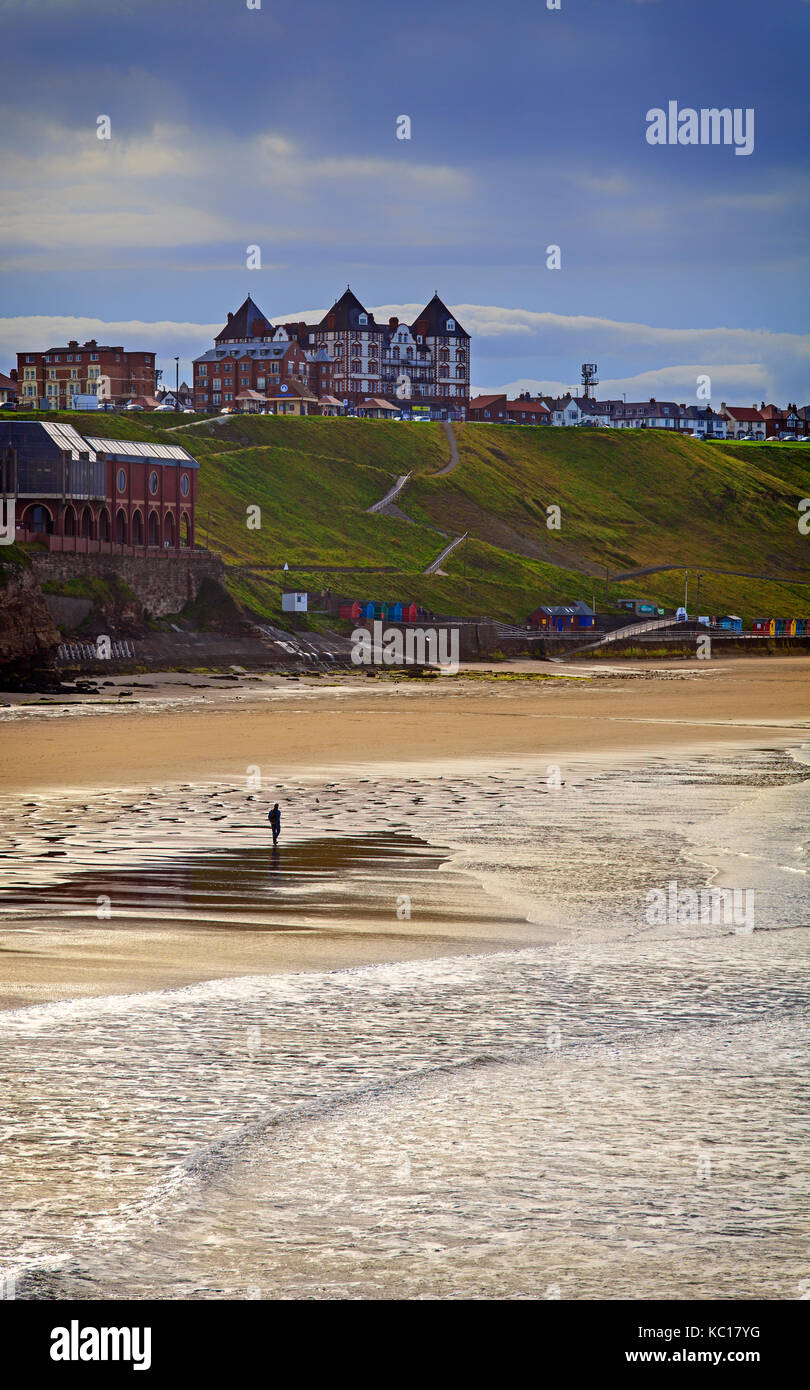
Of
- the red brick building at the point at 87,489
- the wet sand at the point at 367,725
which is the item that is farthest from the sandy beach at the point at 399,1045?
the red brick building at the point at 87,489

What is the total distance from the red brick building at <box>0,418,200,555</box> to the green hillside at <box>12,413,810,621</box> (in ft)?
25.0

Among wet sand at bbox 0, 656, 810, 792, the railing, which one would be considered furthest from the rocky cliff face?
wet sand at bbox 0, 656, 810, 792

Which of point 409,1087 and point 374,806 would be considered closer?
point 409,1087

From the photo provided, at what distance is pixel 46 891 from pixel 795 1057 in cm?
1114

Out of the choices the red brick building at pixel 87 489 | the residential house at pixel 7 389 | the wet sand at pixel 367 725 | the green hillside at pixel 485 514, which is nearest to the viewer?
the wet sand at pixel 367 725

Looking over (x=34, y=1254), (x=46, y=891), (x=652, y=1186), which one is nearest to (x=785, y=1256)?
Result: (x=652, y=1186)

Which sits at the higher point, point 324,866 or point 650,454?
point 650,454

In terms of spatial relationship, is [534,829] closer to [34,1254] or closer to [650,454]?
[34,1254]

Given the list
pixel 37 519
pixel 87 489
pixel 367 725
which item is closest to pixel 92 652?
pixel 37 519

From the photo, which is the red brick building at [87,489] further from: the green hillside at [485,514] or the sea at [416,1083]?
the sea at [416,1083]

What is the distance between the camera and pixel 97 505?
88.5 meters

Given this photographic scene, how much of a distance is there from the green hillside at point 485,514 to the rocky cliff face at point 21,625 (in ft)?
95.8

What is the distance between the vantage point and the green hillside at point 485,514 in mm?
119875
